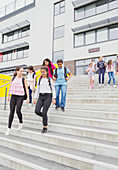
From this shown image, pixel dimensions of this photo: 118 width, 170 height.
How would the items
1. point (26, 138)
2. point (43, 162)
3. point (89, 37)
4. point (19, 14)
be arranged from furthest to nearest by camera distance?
point (19, 14) < point (89, 37) < point (26, 138) < point (43, 162)

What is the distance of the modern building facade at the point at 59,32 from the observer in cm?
1366

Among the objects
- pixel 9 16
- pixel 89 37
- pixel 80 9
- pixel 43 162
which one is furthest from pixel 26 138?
pixel 9 16

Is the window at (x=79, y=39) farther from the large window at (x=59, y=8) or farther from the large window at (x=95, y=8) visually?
the large window at (x=59, y=8)

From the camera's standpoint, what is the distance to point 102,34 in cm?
1391

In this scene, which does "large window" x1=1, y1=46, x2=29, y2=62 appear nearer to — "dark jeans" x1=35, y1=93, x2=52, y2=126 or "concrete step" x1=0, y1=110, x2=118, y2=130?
"concrete step" x1=0, y1=110, x2=118, y2=130

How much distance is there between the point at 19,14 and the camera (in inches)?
829

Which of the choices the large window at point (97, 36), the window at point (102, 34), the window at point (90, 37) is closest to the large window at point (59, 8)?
the large window at point (97, 36)

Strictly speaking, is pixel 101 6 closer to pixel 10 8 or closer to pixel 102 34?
pixel 102 34

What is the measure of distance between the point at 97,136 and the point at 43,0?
2118 cm

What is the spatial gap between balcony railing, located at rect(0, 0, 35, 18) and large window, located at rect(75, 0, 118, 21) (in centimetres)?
935

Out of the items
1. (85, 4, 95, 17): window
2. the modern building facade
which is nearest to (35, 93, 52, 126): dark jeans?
the modern building facade

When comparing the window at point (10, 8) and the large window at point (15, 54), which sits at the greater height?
the window at point (10, 8)

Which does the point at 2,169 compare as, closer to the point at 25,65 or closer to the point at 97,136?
the point at 97,136

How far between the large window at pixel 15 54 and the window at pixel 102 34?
36.3 ft
